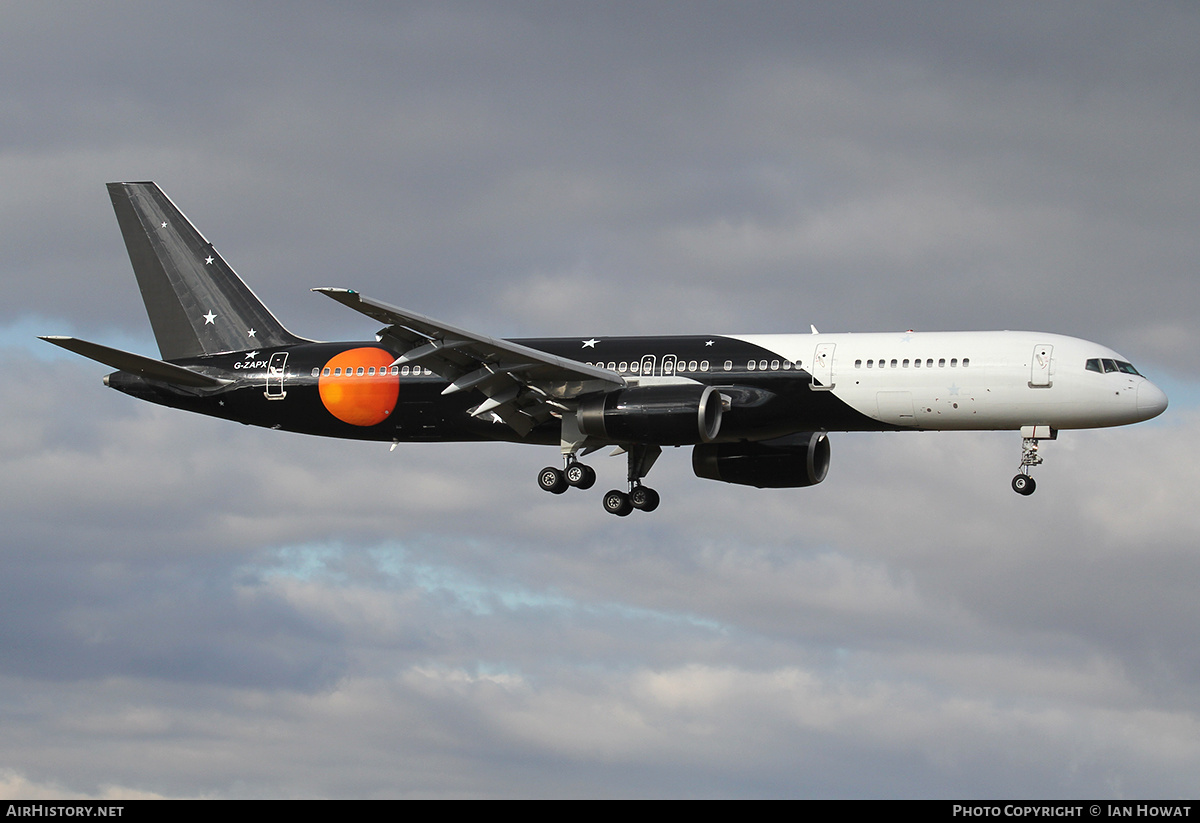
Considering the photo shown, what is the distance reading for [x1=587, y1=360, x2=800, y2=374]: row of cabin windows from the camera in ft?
175

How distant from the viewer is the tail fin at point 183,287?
62.2 m

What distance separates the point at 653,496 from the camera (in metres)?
58.6

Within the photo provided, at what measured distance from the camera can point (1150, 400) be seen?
51.1 meters

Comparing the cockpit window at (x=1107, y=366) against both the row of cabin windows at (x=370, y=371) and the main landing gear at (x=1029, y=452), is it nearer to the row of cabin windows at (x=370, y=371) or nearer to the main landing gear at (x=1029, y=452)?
the main landing gear at (x=1029, y=452)

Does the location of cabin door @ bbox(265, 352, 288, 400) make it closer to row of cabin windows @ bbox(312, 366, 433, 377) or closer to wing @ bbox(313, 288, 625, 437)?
row of cabin windows @ bbox(312, 366, 433, 377)

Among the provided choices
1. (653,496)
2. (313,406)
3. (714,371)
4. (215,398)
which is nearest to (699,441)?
(714,371)

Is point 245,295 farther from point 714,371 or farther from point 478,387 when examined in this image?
point 714,371

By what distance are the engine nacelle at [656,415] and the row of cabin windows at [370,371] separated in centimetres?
789

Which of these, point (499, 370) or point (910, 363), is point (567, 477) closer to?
point (499, 370)

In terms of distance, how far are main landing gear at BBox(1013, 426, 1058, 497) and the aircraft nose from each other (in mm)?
2910

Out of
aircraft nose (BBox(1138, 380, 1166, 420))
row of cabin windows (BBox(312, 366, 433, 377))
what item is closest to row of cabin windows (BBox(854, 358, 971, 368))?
aircraft nose (BBox(1138, 380, 1166, 420))

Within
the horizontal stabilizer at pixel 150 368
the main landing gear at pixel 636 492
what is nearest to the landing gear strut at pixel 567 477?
the main landing gear at pixel 636 492

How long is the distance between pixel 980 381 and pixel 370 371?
2238 centimetres

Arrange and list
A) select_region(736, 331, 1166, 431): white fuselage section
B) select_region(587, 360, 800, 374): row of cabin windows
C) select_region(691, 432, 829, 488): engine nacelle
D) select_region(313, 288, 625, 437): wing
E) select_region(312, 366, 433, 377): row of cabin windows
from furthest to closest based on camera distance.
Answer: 1. select_region(691, 432, 829, 488): engine nacelle
2. select_region(312, 366, 433, 377): row of cabin windows
3. select_region(587, 360, 800, 374): row of cabin windows
4. select_region(736, 331, 1166, 431): white fuselage section
5. select_region(313, 288, 625, 437): wing
